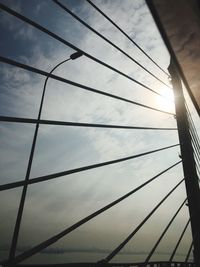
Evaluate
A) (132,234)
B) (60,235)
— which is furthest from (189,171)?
(60,235)

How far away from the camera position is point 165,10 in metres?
1.38

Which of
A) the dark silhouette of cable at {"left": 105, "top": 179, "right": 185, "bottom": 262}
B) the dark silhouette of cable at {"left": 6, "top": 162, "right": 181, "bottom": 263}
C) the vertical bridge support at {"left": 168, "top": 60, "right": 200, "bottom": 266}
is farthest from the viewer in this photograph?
the vertical bridge support at {"left": 168, "top": 60, "right": 200, "bottom": 266}

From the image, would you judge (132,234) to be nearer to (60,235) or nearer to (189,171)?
(60,235)

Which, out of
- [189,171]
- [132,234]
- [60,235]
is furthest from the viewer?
[189,171]

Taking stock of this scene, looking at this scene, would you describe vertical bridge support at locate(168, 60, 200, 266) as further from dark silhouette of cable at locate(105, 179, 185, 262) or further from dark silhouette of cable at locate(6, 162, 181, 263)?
dark silhouette of cable at locate(6, 162, 181, 263)

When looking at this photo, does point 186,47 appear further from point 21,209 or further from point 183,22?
point 21,209

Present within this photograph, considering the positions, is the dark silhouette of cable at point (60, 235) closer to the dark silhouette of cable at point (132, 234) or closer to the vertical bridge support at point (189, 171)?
the dark silhouette of cable at point (132, 234)

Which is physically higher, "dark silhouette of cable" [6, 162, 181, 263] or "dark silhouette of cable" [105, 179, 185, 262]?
"dark silhouette of cable" [6, 162, 181, 263]

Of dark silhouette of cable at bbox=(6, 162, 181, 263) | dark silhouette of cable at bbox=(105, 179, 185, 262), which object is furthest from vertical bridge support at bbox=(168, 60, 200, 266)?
dark silhouette of cable at bbox=(6, 162, 181, 263)

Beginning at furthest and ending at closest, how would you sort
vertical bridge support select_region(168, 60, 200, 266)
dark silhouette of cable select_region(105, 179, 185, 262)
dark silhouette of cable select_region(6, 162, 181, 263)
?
vertical bridge support select_region(168, 60, 200, 266) < dark silhouette of cable select_region(105, 179, 185, 262) < dark silhouette of cable select_region(6, 162, 181, 263)

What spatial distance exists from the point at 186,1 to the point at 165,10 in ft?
0.36

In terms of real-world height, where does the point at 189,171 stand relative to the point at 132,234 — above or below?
above

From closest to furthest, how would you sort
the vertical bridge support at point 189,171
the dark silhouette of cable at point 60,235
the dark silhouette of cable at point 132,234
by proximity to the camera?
the dark silhouette of cable at point 60,235, the dark silhouette of cable at point 132,234, the vertical bridge support at point 189,171

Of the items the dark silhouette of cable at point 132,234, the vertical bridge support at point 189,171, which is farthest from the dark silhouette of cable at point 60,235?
the vertical bridge support at point 189,171
